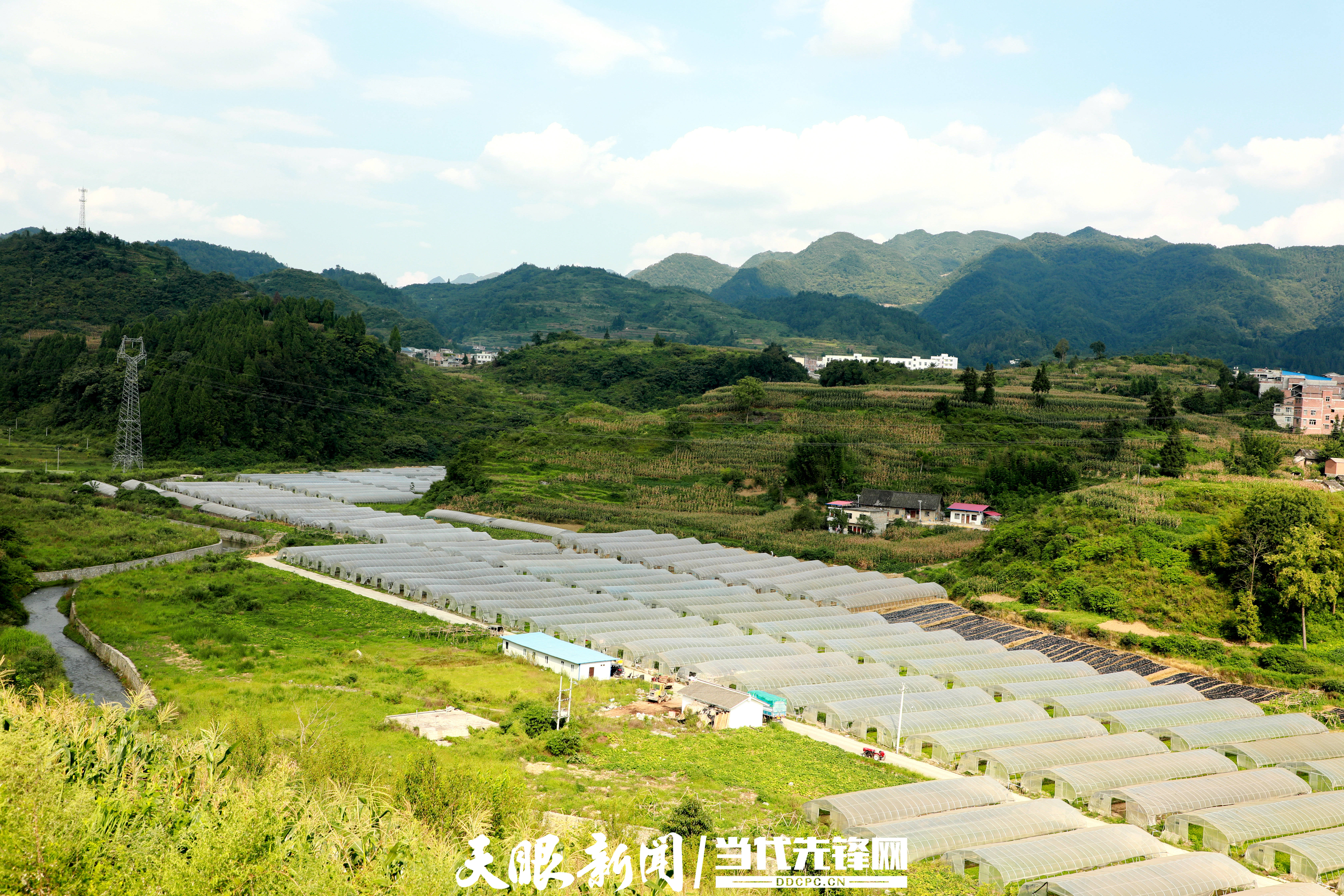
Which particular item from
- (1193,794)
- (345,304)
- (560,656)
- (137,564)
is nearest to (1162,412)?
(1193,794)

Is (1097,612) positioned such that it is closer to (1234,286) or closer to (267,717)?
(267,717)

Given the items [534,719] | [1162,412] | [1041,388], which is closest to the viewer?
[534,719]

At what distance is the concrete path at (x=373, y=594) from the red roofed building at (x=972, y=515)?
1265 inches

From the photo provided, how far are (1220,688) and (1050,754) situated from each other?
12.2 metres

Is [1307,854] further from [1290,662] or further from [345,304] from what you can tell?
[345,304]

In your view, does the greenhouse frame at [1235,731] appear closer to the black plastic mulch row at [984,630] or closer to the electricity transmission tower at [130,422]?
the black plastic mulch row at [984,630]

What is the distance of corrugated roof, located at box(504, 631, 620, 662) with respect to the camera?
1099 inches

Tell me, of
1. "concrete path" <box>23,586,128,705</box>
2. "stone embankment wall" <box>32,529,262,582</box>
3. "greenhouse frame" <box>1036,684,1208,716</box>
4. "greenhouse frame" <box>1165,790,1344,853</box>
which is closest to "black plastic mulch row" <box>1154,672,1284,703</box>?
"greenhouse frame" <box>1036,684,1208,716</box>

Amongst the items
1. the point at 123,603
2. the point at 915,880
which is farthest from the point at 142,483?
the point at 915,880

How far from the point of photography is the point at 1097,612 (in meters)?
37.2

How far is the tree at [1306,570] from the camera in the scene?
108 ft

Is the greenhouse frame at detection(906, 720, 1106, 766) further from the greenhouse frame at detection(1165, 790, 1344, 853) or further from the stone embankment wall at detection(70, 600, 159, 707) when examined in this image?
the stone embankment wall at detection(70, 600, 159, 707)

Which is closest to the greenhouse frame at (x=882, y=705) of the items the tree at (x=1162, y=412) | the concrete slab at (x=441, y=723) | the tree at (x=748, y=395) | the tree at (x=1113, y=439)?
the concrete slab at (x=441, y=723)

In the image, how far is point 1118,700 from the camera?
27.4 m
